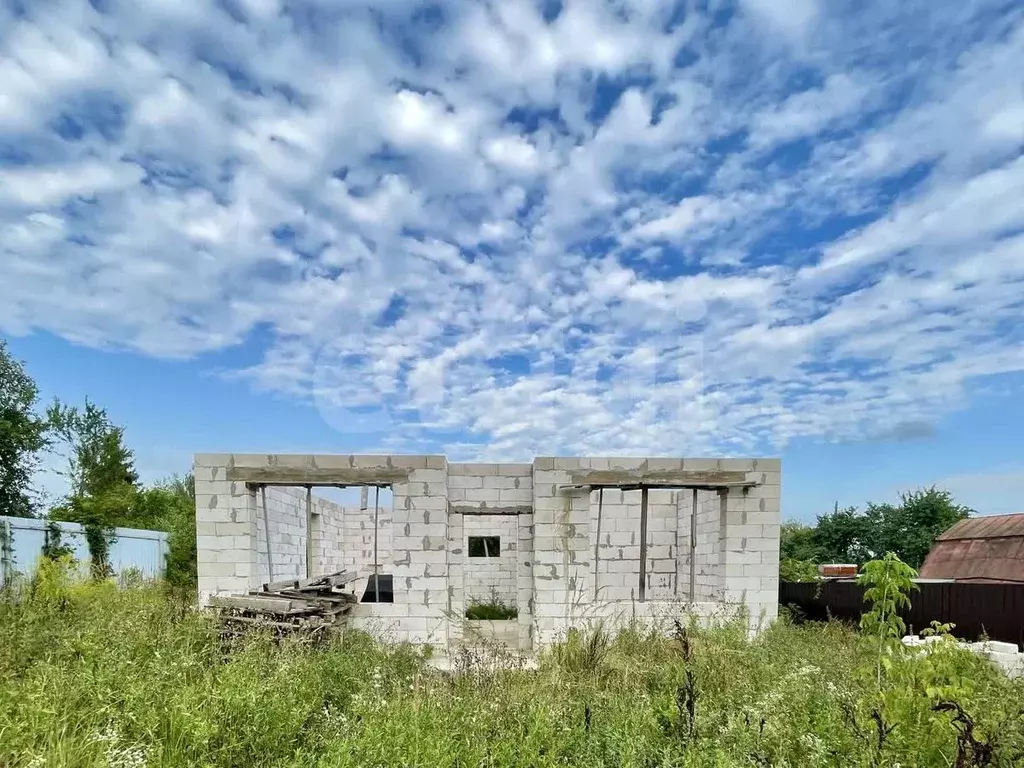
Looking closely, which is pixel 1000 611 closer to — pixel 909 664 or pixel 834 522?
pixel 909 664

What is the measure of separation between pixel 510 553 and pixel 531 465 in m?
7.88

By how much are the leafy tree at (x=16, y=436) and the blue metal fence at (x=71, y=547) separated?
457 cm

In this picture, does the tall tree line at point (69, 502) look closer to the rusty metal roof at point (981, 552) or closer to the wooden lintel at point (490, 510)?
the wooden lintel at point (490, 510)

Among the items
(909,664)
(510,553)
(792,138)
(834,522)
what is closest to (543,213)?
(792,138)

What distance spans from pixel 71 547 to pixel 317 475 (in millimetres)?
6796

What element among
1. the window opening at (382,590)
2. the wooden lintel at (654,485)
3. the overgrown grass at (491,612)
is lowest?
the overgrown grass at (491,612)

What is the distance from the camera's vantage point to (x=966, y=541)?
12.9m

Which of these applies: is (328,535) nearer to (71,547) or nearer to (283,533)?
(283,533)

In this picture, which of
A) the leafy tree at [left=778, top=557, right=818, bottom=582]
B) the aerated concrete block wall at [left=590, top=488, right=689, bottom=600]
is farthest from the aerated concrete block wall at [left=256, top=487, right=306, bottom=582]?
the leafy tree at [left=778, top=557, right=818, bottom=582]

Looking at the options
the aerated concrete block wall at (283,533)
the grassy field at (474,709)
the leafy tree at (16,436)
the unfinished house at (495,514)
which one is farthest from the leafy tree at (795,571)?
the leafy tree at (16,436)

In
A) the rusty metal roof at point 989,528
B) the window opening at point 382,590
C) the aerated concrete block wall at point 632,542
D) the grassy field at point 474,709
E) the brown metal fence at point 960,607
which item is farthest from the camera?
the window opening at point 382,590

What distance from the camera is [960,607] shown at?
819 cm

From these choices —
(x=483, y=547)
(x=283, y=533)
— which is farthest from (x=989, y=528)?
(x=283, y=533)

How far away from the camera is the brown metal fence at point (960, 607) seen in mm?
7402
